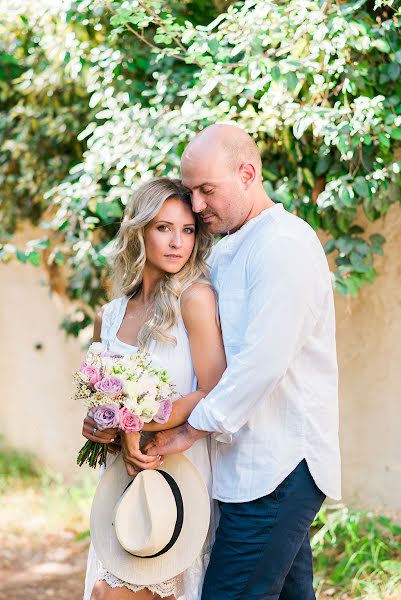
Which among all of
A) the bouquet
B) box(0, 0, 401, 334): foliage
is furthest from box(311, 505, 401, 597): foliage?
the bouquet

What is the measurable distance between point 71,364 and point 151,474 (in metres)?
4.24

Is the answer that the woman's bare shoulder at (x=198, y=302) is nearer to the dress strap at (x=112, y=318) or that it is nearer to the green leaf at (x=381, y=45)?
the dress strap at (x=112, y=318)

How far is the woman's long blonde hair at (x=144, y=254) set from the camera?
10.00 feet

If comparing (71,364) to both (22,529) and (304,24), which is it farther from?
(304,24)

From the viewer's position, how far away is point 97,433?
2859 mm

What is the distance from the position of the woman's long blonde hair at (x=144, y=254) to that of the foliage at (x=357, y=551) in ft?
6.11

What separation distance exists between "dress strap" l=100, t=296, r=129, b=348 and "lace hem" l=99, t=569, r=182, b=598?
80cm

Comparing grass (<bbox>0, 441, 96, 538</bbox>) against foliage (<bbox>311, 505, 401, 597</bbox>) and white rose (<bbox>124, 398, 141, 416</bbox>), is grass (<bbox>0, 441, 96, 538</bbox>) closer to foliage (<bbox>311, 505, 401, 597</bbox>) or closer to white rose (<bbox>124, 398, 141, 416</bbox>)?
foliage (<bbox>311, 505, 401, 597</bbox>)

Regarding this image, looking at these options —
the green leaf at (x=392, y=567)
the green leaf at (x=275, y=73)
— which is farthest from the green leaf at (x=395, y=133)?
the green leaf at (x=392, y=567)

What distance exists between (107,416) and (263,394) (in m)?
0.48

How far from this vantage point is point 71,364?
703cm

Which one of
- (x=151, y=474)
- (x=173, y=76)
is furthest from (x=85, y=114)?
(x=151, y=474)

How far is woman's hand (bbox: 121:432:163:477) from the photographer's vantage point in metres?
2.82

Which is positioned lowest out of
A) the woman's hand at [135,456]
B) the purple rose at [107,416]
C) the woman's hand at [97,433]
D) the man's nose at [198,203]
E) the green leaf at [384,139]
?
the woman's hand at [135,456]
